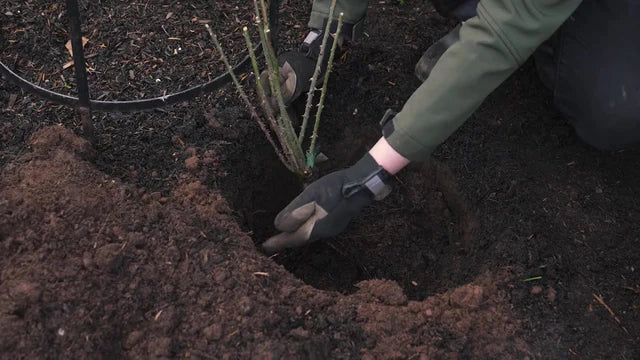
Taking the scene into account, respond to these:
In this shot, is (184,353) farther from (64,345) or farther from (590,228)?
(590,228)

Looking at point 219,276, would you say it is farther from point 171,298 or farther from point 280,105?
point 280,105

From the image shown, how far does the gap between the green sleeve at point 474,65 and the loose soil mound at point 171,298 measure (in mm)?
452

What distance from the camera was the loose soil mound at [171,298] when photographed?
5.56ft

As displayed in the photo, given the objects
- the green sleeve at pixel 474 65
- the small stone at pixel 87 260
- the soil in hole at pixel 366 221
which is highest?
the green sleeve at pixel 474 65

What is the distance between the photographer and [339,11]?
2400 mm

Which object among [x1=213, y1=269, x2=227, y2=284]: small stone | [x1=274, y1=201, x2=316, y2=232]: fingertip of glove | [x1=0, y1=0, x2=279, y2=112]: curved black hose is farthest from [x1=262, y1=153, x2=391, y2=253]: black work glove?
[x1=0, y1=0, x2=279, y2=112]: curved black hose

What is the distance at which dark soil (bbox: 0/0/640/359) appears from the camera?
1759mm

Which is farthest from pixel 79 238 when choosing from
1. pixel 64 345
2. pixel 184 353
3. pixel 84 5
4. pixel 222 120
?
pixel 84 5

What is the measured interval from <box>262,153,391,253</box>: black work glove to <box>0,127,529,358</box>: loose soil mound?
14cm

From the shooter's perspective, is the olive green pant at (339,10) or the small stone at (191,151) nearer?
the small stone at (191,151)

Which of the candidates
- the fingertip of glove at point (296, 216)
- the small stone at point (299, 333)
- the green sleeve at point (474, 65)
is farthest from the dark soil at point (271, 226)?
the green sleeve at point (474, 65)

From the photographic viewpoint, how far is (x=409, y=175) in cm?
244

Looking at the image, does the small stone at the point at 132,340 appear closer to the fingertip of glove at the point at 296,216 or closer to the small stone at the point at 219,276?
the small stone at the point at 219,276

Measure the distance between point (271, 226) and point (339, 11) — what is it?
2.63 ft
